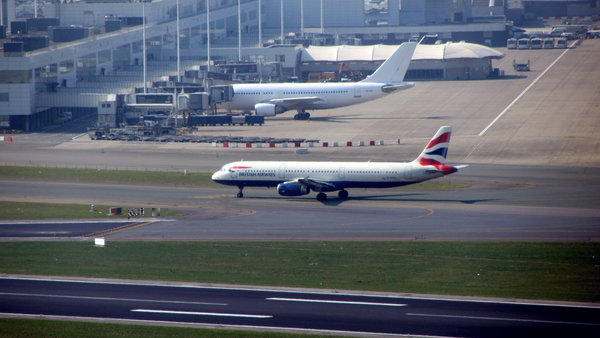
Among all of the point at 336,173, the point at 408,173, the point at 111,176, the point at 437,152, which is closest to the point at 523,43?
the point at 111,176

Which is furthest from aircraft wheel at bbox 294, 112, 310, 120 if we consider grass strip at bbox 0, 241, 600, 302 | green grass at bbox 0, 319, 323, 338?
green grass at bbox 0, 319, 323, 338

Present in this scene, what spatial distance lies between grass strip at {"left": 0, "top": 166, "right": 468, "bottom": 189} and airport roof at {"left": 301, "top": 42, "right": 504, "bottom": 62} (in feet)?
279

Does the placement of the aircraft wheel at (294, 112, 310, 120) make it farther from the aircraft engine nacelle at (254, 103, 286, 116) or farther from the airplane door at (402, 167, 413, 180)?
the airplane door at (402, 167, 413, 180)

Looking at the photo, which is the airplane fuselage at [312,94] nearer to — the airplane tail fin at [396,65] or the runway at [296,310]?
the airplane tail fin at [396,65]

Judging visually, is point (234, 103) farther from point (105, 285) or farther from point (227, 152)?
point (105, 285)

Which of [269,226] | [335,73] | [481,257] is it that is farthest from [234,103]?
[481,257]

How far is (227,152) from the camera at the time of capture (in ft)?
328

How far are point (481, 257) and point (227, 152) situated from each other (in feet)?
168

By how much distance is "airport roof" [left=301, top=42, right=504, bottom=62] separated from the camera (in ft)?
533

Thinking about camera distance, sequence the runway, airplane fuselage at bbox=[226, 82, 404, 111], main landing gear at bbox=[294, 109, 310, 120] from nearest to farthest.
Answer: the runway, airplane fuselage at bbox=[226, 82, 404, 111], main landing gear at bbox=[294, 109, 310, 120]

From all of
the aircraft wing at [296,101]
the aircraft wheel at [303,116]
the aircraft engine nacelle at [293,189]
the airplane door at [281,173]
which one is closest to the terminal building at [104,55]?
the aircraft wing at [296,101]

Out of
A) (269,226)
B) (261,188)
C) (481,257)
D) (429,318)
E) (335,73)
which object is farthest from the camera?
(335,73)

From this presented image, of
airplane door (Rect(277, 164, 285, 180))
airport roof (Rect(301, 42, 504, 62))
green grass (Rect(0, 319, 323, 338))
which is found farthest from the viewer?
airport roof (Rect(301, 42, 504, 62))

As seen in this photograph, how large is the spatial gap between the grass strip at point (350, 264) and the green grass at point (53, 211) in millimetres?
10831
